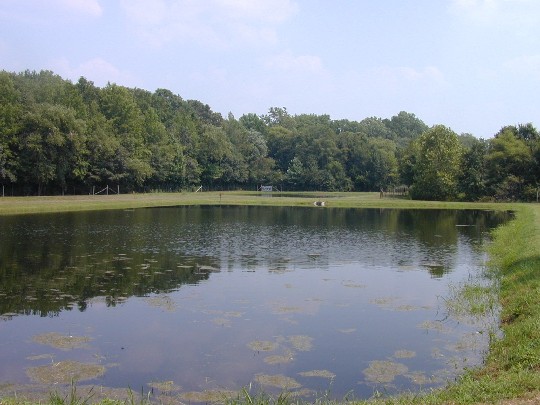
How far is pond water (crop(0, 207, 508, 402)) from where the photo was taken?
11.2m

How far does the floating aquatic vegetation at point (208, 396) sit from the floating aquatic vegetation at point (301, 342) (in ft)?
9.76

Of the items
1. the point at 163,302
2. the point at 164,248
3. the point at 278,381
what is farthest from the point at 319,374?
the point at 164,248

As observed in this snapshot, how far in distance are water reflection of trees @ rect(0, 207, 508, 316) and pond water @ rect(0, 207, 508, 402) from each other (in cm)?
12

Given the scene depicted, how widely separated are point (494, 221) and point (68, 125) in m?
51.7

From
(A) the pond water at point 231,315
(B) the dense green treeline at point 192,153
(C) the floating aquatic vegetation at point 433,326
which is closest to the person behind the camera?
(A) the pond water at point 231,315

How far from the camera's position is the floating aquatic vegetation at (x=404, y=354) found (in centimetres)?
1245

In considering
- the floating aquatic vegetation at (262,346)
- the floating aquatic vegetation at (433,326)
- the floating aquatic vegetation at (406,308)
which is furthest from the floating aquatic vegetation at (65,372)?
the floating aquatic vegetation at (406,308)

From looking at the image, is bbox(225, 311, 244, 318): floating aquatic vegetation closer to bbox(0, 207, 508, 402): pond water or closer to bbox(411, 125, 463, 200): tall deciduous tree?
bbox(0, 207, 508, 402): pond water

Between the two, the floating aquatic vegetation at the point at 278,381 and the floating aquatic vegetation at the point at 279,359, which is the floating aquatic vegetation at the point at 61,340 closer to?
the floating aquatic vegetation at the point at 279,359

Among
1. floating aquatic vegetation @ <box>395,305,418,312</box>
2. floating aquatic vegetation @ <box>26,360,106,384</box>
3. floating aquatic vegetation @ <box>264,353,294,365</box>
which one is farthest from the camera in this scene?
floating aquatic vegetation @ <box>395,305,418,312</box>

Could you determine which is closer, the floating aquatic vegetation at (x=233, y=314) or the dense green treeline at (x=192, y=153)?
the floating aquatic vegetation at (x=233, y=314)

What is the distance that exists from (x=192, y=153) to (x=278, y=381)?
100146 mm

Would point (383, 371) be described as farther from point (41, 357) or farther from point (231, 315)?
point (41, 357)

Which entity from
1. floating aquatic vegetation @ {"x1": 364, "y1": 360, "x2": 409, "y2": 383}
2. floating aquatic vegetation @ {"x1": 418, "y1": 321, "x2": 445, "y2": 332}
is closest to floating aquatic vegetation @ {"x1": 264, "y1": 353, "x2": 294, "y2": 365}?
floating aquatic vegetation @ {"x1": 364, "y1": 360, "x2": 409, "y2": 383}
